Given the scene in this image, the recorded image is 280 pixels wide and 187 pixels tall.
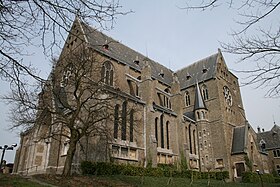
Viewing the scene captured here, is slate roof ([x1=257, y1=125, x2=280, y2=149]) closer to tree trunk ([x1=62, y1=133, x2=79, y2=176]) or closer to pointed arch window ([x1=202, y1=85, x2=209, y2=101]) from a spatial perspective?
pointed arch window ([x1=202, y1=85, x2=209, y2=101])

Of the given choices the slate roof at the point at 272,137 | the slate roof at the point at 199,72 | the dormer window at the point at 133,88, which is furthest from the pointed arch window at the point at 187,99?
the slate roof at the point at 272,137

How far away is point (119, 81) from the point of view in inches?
1118

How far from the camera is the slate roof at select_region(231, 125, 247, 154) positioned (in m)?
32.4

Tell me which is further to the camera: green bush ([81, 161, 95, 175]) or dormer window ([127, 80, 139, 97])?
dormer window ([127, 80, 139, 97])

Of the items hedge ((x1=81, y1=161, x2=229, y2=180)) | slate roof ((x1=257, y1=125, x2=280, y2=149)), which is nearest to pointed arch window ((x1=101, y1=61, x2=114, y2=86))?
hedge ((x1=81, y1=161, x2=229, y2=180))

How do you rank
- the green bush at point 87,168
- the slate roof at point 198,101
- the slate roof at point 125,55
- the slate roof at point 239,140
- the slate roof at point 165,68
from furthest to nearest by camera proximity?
the slate roof at point 198,101 → the slate roof at point 239,140 → the slate roof at point 165,68 → the slate roof at point 125,55 → the green bush at point 87,168

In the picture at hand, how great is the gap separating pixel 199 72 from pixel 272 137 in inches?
779

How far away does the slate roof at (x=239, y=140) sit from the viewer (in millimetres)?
32419

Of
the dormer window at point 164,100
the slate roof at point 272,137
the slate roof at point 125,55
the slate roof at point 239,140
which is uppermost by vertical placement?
the slate roof at point 125,55

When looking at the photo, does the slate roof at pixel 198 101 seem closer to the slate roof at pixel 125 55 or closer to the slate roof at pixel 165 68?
the slate roof at pixel 165 68

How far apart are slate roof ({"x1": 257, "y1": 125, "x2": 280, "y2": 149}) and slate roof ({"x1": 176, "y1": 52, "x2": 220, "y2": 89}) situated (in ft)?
55.5

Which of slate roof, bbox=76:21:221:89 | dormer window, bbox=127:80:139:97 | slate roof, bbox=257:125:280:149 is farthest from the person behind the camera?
slate roof, bbox=257:125:280:149

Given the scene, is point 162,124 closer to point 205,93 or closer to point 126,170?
point 126,170

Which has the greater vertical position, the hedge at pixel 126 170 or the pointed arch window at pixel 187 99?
the pointed arch window at pixel 187 99
